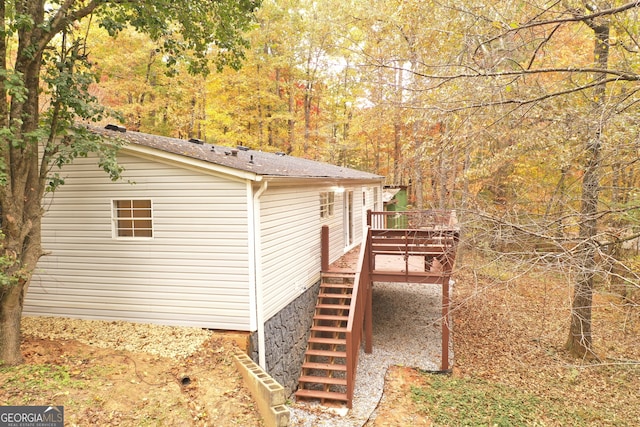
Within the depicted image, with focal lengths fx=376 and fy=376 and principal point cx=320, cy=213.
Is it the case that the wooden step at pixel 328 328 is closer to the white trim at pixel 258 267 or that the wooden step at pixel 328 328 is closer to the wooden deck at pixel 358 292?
the wooden deck at pixel 358 292

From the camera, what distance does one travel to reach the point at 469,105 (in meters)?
4.82

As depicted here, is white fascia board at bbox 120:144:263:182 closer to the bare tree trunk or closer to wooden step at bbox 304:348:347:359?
wooden step at bbox 304:348:347:359

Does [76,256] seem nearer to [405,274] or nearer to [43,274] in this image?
[43,274]

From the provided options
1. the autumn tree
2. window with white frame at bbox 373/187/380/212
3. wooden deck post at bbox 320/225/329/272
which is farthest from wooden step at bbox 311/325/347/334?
window with white frame at bbox 373/187/380/212

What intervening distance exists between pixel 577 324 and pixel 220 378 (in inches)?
359

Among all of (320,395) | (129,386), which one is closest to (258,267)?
→ (129,386)

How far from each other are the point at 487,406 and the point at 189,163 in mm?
7472

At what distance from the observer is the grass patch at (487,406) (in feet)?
23.3

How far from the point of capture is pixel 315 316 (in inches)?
355

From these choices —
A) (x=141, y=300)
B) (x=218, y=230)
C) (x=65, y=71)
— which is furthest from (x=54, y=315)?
A: (x=65, y=71)

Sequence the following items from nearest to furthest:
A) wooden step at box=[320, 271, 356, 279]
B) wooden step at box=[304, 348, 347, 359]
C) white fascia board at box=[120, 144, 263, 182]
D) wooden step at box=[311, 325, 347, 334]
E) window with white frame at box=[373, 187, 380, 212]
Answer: white fascia board at box=[120, 144, 263, 182], wooden step at box=[304, 348, 347, 359], wooden step at box=[311, 325, 347, 334], wooden step at box=[320, 271, 356, 279], window with white frame at box=[373, 187, 380, 212]

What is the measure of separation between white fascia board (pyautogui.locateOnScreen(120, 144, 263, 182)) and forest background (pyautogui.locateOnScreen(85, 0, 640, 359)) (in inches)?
27.1

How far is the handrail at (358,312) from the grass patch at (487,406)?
4.75 feet

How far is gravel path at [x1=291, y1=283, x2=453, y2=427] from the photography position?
708cm
